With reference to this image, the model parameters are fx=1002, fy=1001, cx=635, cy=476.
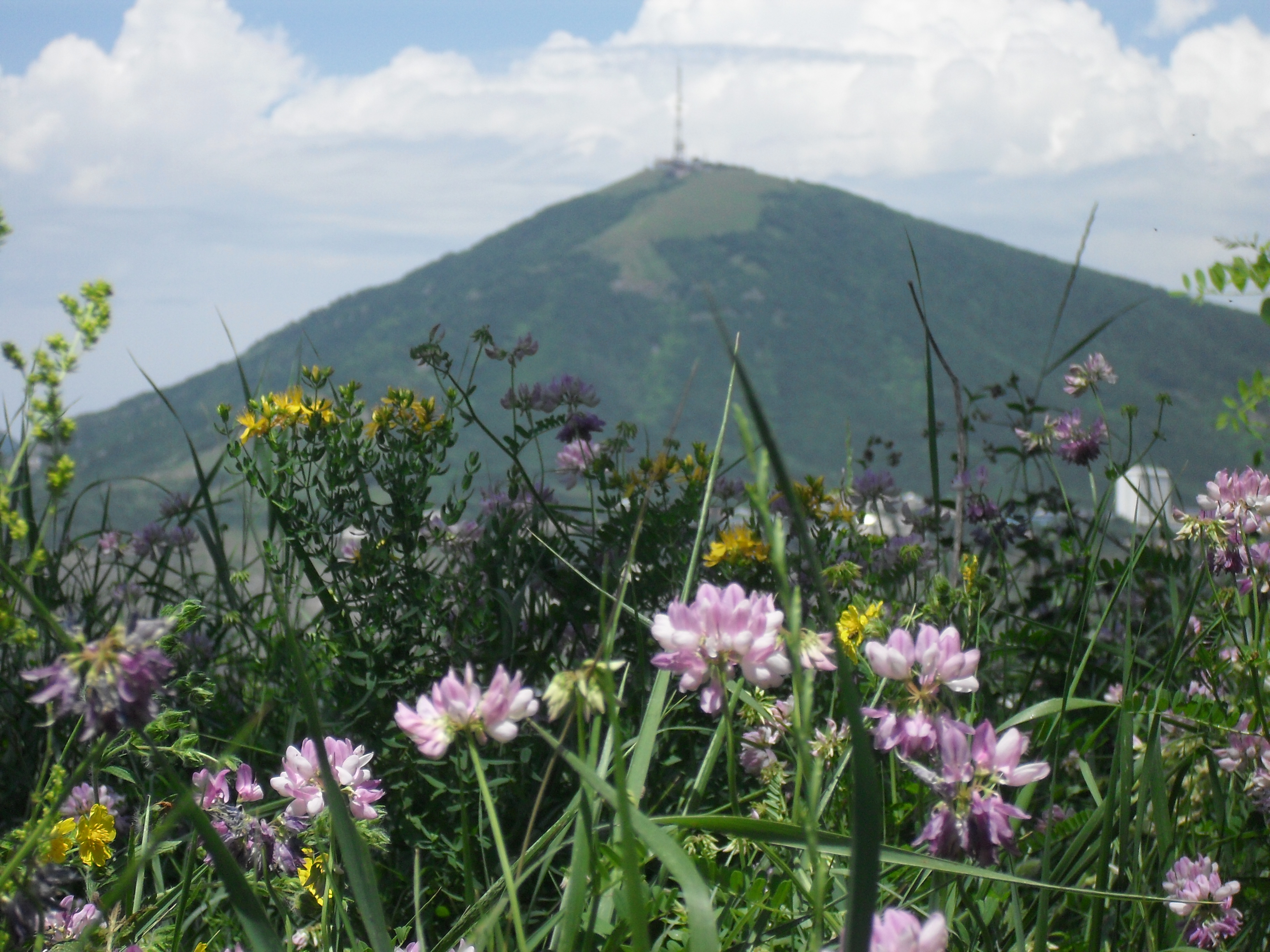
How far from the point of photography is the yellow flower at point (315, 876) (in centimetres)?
141

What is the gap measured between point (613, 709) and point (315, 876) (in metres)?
0.83

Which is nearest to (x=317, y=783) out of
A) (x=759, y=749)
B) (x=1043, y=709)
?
(x=759, y=749)

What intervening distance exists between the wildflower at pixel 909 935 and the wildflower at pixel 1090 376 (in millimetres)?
2422

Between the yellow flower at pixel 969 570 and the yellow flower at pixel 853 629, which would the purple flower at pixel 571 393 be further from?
the yellow flower at pixel 853 629

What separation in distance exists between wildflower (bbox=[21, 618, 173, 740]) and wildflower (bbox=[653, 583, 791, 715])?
49 centimetres

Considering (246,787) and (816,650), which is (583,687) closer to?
(816,650)

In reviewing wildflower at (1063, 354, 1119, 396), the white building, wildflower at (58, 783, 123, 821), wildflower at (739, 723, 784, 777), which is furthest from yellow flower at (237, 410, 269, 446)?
wildflower at (1063, 354, 1119, 396)

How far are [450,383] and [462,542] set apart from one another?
0.41 meters

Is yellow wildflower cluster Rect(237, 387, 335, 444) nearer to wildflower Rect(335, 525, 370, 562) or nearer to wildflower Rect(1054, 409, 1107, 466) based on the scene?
A: wildflower Rect(335, 525, 370, 562)

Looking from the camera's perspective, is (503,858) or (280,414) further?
(280,414)

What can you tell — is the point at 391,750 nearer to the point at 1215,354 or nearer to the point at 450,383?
the point at 450,383

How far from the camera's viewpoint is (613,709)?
2.91 ft

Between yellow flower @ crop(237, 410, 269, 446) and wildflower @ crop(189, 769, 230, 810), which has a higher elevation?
yellow flower @ crop(237, 410, 269, 446)

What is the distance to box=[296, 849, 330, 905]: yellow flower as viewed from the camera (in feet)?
4.63
